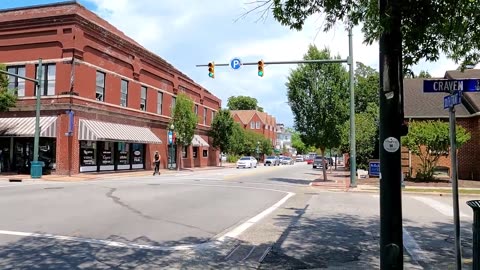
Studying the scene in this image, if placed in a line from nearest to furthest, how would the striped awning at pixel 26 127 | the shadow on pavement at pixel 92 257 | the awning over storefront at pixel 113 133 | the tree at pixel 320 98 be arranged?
the shadow on pavement at pixel 92 257 → the tree at pixel 320 98 → the striped awning at pixel 26 127 → the awning over storefront at pixel 113 133

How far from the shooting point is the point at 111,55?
35.1 m

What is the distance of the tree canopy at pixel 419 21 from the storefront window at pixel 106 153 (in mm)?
29124

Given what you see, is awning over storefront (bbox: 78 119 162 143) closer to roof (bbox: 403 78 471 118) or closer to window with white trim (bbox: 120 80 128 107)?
window with white trim (bbox: 120 80 128 107)

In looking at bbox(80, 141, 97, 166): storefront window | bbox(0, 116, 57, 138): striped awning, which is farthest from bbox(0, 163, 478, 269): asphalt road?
bbox(80, 141, 97, 166): storefront window

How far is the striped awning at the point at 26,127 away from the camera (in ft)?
96.1

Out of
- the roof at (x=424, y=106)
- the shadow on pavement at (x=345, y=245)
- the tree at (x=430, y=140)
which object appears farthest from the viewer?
the roof at (x=424, y=106)

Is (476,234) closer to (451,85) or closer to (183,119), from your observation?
(451,85)

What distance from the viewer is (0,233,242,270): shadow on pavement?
654 cm

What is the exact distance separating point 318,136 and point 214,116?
34.9 meters

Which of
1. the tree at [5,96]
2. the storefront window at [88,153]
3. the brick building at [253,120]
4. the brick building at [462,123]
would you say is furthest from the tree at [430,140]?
the brick building at [253,120]

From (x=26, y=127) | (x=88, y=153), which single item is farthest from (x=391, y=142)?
(x=88, y=153)

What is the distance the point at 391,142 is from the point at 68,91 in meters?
28.2

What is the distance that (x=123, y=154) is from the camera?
121 ft

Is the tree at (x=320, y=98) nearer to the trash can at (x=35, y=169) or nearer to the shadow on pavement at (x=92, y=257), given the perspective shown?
the trash can at (x=35, y=169)
